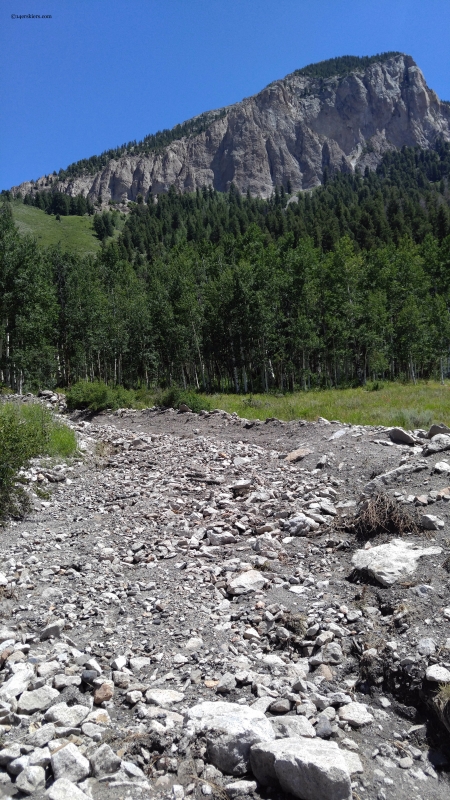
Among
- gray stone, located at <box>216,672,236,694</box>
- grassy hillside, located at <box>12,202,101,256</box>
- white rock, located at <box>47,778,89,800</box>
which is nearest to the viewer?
white rock, located at <box>47,778,89,800</box>

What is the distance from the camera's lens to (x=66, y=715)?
4273mm

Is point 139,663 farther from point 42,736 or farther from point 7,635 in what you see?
point 7,635

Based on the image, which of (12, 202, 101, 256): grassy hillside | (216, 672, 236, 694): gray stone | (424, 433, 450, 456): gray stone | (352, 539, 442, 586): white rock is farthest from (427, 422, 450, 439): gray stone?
(12, 202, 101, 256): grassy hillside

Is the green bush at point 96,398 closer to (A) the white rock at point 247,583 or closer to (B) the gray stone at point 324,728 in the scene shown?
(A) the white rock at point 247,583

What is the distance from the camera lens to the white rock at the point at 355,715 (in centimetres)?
430

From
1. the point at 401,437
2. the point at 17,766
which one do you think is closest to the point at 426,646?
the point at 17,766

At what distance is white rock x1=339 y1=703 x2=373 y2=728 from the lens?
169 inches

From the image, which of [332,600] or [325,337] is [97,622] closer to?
[332,600]

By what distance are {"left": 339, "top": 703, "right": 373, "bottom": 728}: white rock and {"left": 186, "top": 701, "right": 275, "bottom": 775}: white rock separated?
0.79 m

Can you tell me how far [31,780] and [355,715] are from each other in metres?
2.81

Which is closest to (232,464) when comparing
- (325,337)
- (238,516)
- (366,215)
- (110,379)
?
(238,516)

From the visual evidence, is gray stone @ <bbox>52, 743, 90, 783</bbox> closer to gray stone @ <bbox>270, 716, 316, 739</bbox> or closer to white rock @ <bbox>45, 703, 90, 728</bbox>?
white rock @ <bbox>45, 703, 90, 728</bbox>

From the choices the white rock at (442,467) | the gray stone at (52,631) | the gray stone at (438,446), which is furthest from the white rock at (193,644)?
the gray stone at (438,446)

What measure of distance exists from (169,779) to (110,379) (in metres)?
65.4
